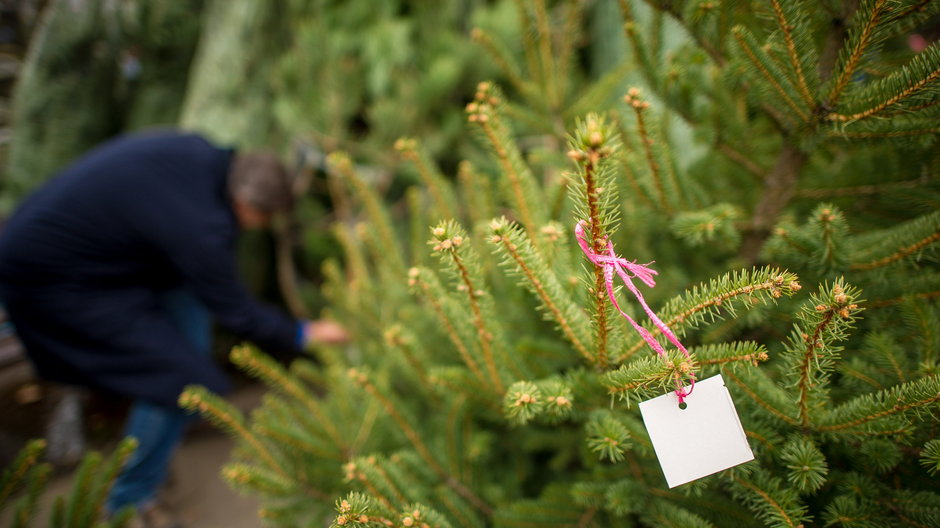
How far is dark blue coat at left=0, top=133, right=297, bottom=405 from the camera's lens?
168 centimetres

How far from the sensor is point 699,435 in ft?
2.26

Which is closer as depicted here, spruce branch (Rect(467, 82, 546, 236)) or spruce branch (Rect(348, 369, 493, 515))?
spruce branch (Rect(467, 82, 546, 236))

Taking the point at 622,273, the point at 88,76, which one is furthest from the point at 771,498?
the point at 88,76

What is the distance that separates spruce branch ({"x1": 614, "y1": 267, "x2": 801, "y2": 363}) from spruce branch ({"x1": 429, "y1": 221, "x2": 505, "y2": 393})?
25 centimetres

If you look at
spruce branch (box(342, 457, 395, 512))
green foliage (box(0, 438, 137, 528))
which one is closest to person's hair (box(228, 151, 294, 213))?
green foliage (box(0, 438, 137, 528))

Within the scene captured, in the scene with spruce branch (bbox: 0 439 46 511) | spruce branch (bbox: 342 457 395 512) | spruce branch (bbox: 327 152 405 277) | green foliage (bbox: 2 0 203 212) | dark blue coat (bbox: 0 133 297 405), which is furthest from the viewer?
green foliage (bbox: 2 0 203 212)

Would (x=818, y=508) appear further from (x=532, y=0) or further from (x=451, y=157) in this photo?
(x=451, y=157)

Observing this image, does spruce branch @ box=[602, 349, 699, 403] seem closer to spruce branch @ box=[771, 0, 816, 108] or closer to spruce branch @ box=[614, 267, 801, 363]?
spruce branch @ box=[614, 267, 801, 363]

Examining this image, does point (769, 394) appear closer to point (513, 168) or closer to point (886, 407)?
point (886, 407)

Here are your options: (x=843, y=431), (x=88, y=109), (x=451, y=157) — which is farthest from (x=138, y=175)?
(x=843, y=431)

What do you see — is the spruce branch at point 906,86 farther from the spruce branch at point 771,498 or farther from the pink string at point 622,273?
the spruce branch at point 771,498

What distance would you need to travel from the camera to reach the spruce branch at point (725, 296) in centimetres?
61

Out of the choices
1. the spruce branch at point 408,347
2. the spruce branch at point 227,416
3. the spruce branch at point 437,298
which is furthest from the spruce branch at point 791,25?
the spruce branch at point 227,416

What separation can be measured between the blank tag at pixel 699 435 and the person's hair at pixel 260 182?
5.65 feet
